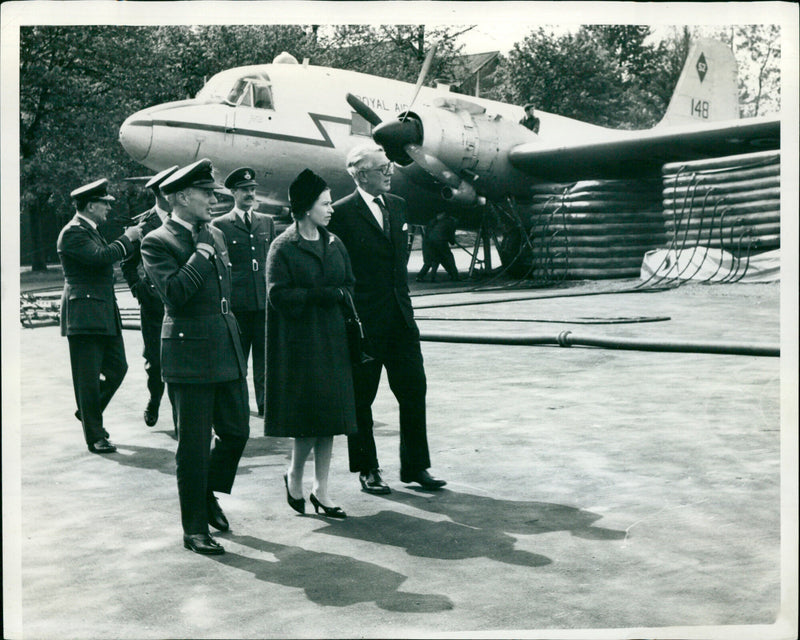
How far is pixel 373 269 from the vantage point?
18.5 feet

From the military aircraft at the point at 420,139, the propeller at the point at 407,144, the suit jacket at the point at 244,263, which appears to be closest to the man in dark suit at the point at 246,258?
→ the suit jacket at the point at 244,263

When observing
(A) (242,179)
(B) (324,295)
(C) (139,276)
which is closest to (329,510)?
(B) (324,295)

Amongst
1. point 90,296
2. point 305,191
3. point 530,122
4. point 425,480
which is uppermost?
point 530,122

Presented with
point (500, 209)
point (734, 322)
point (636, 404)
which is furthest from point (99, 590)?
point (500, 209)

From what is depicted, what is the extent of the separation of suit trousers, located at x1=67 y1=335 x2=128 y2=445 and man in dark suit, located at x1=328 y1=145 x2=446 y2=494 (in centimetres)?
196

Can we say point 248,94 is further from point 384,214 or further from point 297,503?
point 297,503

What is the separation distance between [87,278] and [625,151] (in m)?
12.1

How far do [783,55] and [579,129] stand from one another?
13739mm

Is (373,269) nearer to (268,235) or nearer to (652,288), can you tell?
(268,235)

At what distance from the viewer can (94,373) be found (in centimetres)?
668

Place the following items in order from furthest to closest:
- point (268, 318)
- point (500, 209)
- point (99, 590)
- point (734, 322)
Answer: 1. point (500, 209)
2. point (734, 322)
3. point (268, 318)
4. point (99, 590)

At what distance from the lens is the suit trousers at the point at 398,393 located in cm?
560

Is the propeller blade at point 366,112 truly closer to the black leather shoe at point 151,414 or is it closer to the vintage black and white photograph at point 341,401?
the vintage black and white photograph at point 341,401

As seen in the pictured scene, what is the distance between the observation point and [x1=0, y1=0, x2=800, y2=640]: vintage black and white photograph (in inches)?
160
